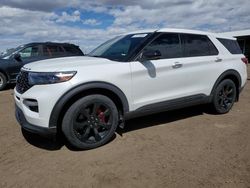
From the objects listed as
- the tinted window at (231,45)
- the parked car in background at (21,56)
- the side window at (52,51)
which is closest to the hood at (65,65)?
the tinted window at (231,45)

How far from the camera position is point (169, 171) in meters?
3.68

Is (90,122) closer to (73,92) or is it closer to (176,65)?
(73,92)

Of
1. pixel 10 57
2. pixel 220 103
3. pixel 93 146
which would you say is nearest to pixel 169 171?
pixel 93 146

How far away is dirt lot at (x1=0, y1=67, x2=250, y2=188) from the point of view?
3.48 m

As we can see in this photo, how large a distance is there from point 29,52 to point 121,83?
753 cm

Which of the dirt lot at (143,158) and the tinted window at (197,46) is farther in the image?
the tinted window at (197,46)

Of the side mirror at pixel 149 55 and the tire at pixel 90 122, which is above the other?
the side mirror at pixel 149 55

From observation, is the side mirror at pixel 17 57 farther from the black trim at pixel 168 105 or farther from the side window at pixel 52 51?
the black trim at pixel 168 105

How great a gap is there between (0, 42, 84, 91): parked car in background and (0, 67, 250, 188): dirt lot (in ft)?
17.9

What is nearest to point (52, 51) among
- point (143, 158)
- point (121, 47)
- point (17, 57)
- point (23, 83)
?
point (17, 57)

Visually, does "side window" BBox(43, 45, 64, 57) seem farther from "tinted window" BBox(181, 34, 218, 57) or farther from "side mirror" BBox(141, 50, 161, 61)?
"side mirror" BBox(141, 50, 161, 61)

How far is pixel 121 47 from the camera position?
5.26 meters

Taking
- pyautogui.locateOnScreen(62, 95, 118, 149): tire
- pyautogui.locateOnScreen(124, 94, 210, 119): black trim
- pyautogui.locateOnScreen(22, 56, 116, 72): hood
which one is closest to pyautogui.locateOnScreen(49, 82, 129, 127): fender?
pyautogui.locateOnScreen(62, 95, 118, 149): tire

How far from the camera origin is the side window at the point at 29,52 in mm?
10924
